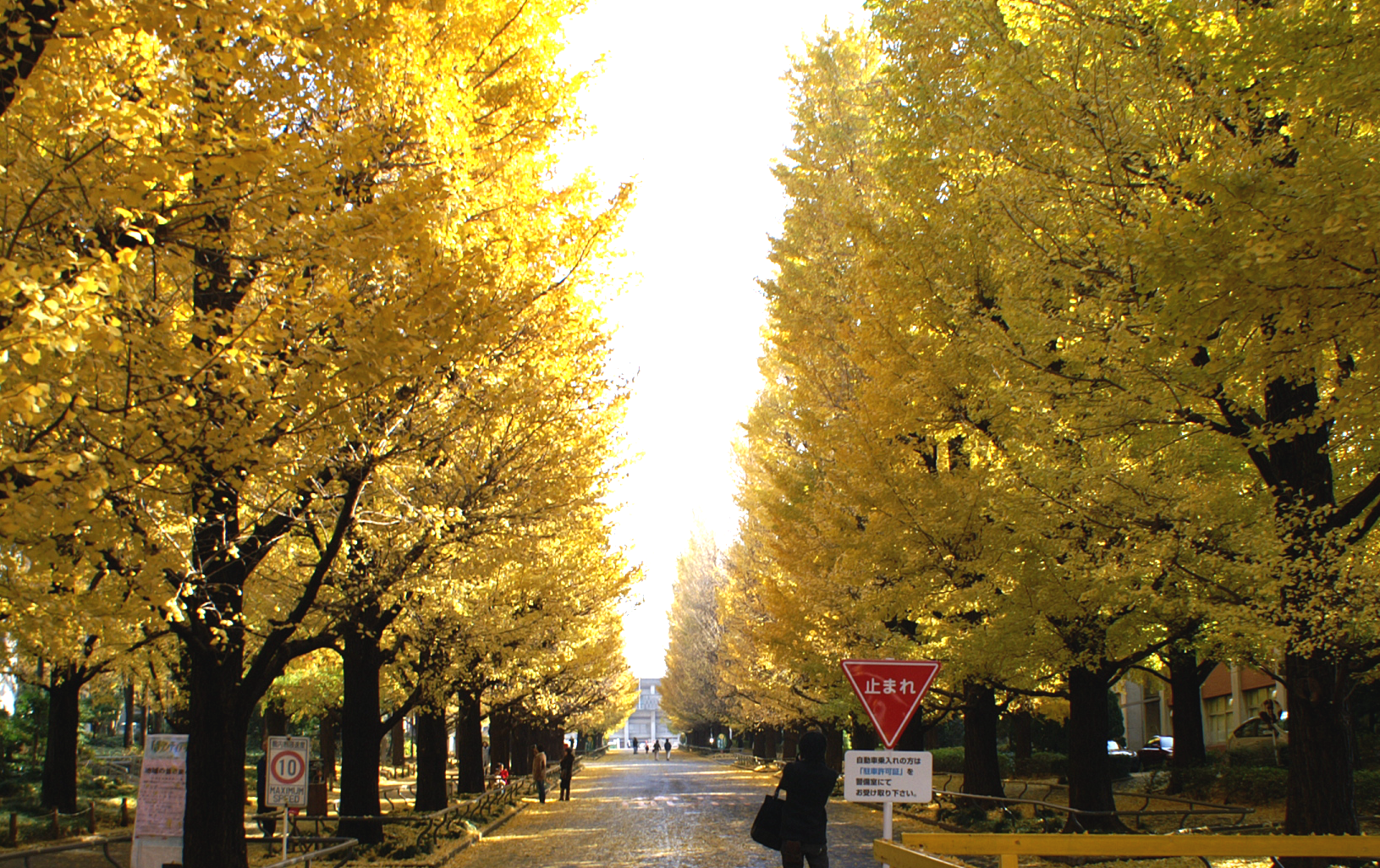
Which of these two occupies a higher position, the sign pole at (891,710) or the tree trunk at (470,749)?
the sign pole at (891,710)

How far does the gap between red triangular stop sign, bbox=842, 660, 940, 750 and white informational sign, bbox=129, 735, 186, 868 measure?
19.7 ft

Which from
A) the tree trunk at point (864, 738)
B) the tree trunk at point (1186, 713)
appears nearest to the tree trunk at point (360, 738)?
the tree trunk at point (864, 738)

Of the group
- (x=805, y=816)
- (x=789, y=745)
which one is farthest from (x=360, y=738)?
(x=789, y=745)

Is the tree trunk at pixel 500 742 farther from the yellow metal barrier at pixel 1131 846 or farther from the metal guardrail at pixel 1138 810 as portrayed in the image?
the yellow metal barrier at pixel 1131 846

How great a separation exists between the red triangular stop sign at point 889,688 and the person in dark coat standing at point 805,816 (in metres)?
0.80

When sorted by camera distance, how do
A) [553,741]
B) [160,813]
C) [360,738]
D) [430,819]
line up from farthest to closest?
1. [553,741]
2. [430,819]
3. [360,738]
4. [160,813]

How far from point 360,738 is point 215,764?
530 centimetres

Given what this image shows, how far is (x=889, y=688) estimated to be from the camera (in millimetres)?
8055

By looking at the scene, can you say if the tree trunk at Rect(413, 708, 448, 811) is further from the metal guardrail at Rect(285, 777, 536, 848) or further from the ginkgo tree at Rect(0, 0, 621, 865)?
the ginkgo tree at Rect(0, 0, 621, 865)

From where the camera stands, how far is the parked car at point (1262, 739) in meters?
20.0

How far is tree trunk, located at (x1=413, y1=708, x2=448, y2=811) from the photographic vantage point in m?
18.5

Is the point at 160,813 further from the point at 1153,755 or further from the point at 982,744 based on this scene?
the point at 1153,755

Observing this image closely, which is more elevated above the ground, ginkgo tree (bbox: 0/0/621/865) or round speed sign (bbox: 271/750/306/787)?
ginkgo tree (bbox: 0/0/621/865)

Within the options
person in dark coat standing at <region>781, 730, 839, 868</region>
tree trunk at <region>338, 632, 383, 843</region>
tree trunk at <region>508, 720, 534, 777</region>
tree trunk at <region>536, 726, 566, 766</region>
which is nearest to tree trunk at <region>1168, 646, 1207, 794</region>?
tree trunk at <region>338, 632, 383, 843</region>
